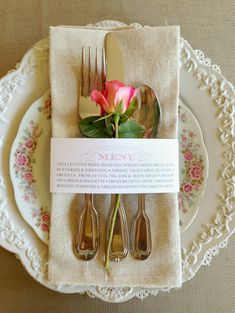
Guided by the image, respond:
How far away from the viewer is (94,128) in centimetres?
46

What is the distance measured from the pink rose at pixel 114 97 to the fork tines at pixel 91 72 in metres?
0.04

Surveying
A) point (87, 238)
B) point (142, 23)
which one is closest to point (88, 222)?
point (87, 238)

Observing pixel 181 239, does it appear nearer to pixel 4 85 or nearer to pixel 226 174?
pixel 226 174

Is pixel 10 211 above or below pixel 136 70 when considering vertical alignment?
below

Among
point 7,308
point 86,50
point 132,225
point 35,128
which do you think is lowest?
point 7,308

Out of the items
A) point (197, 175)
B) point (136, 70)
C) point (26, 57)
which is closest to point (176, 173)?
point (197, 175)

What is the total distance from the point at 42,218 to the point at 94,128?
0.14 metres

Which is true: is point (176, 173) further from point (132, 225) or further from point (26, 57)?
point (26, 57)

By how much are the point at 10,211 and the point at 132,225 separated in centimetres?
17

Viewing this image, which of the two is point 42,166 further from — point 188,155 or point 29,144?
point 188,155

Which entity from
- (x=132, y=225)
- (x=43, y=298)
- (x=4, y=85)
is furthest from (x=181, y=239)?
(x=4, y=85)

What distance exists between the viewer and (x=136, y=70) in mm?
479

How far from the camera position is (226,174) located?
0.48 m

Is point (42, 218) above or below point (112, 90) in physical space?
below
